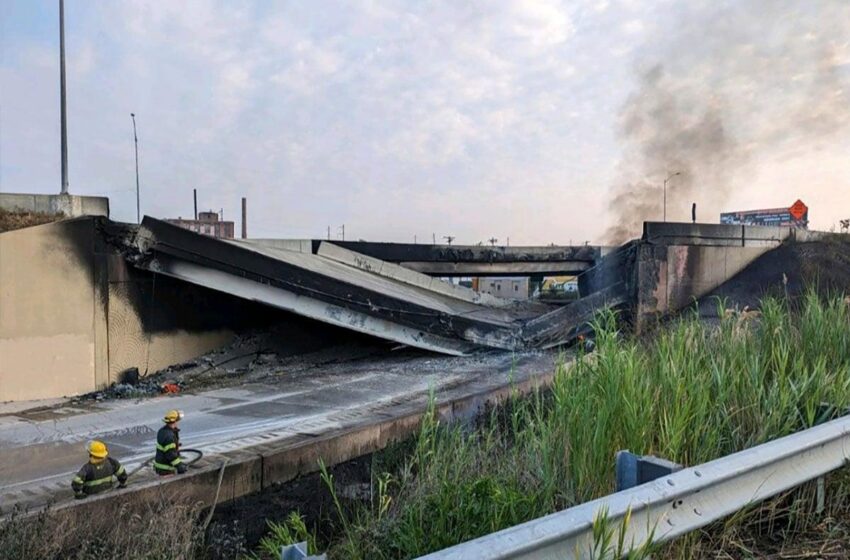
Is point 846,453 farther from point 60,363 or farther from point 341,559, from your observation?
point 60,363

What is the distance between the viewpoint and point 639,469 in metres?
2.30

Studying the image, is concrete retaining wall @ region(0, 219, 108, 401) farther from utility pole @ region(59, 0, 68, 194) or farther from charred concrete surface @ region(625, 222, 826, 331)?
charred concrete surface @ region(625, 222, 826, 331)

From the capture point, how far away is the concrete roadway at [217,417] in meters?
5.74

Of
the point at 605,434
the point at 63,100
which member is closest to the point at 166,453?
the point at 605,434

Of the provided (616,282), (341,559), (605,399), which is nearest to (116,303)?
(341,559)

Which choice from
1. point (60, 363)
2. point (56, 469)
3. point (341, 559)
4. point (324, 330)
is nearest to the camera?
point (341, 559)

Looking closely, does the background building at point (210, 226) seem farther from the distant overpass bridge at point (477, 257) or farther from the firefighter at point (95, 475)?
the firefighter at point (95, 475)

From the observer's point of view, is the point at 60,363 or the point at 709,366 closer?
the point at 709,366

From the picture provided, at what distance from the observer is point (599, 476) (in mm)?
2783

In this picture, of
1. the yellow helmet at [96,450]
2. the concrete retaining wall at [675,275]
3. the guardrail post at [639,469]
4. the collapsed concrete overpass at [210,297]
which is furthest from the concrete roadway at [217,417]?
the concrete retaining wall at [675,275]

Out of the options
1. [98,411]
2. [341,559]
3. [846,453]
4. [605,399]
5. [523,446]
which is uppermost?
[605,399]

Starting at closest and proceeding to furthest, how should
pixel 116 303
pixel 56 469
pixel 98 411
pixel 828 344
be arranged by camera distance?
1. pixel 828 344
2. pixel 56 469
3. pixel 98 411
4. pixel 116 303

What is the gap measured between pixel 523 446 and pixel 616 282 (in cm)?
1242

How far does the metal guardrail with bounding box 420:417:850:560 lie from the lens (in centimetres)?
168
